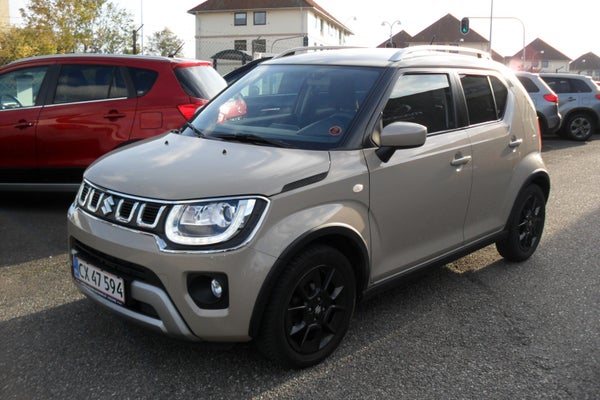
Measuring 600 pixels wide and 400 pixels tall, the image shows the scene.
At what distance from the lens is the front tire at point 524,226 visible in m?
4.66

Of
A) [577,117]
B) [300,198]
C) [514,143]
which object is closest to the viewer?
[300,198]

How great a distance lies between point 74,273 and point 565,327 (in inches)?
120

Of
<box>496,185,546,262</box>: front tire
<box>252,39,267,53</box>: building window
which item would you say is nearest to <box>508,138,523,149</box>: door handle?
<box>496,185,546,262</box>: front tire

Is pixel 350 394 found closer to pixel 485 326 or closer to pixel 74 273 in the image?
pixel 485 326

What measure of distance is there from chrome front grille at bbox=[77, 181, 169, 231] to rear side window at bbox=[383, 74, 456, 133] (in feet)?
4.83

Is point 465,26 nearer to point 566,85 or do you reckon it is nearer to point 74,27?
point 566,85

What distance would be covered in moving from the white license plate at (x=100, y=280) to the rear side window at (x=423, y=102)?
1755mm

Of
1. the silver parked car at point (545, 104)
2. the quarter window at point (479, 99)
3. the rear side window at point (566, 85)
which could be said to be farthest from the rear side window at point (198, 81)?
the rear side window at point (566, 85)

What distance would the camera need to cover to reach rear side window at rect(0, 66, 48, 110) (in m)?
6.27

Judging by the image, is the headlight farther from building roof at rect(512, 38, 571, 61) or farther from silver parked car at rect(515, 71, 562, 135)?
building roof at rect(512, 38, 571, 61)

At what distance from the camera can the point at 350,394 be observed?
2.86 meters

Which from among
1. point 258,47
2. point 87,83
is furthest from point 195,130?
point 258,47

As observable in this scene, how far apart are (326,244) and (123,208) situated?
1.06 m

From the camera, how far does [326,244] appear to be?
10.0 feet
